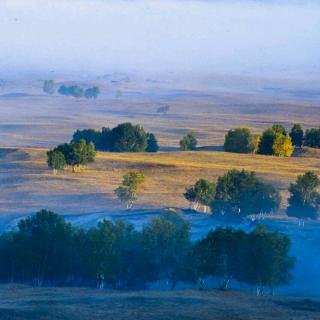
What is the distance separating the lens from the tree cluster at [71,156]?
72.6m

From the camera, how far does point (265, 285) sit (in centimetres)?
4162

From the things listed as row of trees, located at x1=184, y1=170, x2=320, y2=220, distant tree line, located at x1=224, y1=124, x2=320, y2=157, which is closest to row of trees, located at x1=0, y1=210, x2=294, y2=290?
row of trees, located at x1=184, y1=170, x2=320, y2=220

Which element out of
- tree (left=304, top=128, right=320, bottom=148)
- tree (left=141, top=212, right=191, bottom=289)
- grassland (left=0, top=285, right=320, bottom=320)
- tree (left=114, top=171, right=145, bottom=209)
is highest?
tree (left=304, top=128, right=320, bottom=148)

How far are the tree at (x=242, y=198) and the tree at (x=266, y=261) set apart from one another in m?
14.6

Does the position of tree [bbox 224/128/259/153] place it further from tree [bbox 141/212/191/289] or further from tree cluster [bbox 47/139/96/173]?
tree [bbox 141/212/191/289]

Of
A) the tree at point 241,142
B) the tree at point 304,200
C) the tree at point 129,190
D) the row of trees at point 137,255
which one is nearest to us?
the row of trees at point 137,255

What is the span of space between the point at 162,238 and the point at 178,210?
1421 cm

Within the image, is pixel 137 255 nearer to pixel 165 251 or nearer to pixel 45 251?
pixel 165 251

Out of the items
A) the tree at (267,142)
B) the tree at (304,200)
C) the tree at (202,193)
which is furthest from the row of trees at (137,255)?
the tree at (267,142)

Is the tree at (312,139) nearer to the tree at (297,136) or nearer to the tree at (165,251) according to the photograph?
the tree at (297,136)

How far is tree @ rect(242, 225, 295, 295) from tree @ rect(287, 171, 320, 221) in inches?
632

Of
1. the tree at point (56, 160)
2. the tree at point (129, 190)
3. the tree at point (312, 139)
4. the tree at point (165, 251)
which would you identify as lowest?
the tree at point (165, 251)

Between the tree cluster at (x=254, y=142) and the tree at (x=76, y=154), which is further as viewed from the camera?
the tree cluster at (x=254, y=142)

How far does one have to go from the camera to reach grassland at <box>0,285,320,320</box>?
3091 cm
